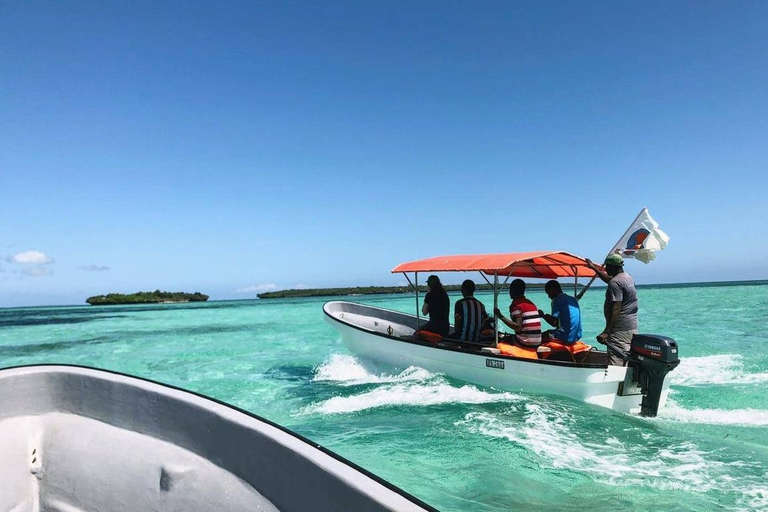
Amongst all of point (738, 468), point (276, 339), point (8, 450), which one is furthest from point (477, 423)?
point (276, 339)

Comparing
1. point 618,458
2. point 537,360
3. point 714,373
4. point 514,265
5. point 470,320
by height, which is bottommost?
point 714,373

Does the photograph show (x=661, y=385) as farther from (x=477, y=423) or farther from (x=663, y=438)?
(x=477, y=423)

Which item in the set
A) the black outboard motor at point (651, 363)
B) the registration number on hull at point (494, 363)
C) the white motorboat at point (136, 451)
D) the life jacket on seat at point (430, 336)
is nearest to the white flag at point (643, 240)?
the black outboard motor at point (651, 363)

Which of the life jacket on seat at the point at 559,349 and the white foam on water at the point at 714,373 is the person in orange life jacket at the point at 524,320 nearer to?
the life jacket on seat at the point at 559,349

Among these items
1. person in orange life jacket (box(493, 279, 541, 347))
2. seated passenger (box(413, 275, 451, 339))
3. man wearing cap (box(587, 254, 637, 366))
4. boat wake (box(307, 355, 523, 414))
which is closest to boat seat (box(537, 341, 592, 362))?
person in orange life jacket (box(493, 279, 541, 347))

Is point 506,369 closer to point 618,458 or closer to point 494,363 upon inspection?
point 494,363

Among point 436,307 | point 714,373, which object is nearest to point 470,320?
point 436,307

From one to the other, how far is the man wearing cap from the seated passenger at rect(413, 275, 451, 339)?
318 cm

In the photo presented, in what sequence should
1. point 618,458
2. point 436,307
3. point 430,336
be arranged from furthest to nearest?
point 436,307, point 430,336, point 618,458

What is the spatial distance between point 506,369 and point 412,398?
171 cm

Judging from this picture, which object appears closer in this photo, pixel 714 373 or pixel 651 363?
pixel 651 363

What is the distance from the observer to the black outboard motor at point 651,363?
6.89 meters

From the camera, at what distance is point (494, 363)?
8.31m

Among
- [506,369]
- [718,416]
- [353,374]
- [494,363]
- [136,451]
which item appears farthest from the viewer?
[353,374]
